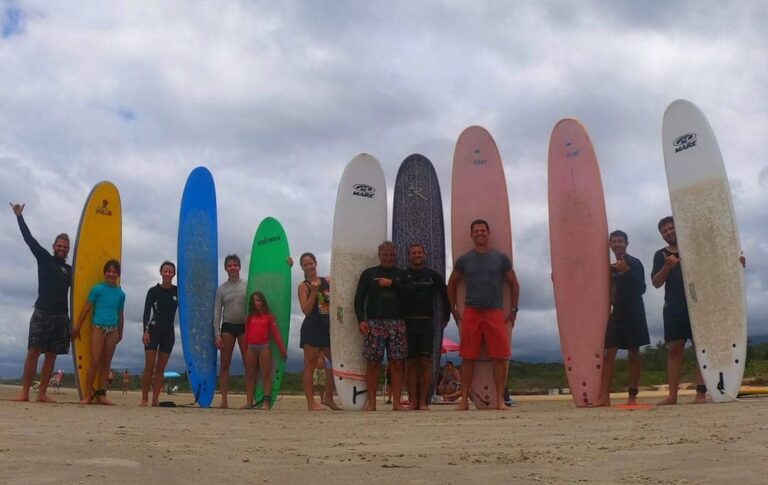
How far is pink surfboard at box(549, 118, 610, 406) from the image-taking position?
5395mm

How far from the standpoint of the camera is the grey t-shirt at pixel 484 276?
5.07 metres

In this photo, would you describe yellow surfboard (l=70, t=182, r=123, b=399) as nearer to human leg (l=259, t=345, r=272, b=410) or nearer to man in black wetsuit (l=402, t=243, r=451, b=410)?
human leg (l=259, t=345, r=272, b=410)

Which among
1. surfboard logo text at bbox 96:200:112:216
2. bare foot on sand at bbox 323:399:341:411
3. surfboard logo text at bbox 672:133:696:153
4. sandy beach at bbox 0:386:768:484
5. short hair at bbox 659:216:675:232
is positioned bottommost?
sandy beach at bbox 0:386:768:484

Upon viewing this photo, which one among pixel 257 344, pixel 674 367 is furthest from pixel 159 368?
pixel 674 367

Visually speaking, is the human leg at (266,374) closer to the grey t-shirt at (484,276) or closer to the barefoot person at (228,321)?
the barefoot person at (228,321)

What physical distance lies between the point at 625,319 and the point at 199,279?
12.6ft

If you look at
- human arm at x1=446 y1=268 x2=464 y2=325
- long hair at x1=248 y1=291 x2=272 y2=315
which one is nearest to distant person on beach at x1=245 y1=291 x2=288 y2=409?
long hair at x1=248 y1=291 x2=272 y2=315

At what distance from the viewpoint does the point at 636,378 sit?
4977 mm

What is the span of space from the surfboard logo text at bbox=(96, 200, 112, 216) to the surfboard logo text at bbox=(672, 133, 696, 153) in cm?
499

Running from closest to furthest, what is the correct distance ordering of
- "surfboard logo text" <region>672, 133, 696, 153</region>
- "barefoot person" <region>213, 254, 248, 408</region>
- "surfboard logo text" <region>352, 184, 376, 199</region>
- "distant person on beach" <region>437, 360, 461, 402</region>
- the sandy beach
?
the sandy beach → "surfboard logo text" <region>672, 133, 696, 153</region> → "barefoot person" <region>213, 254, 248, 408</region> → "surfboard logo text" <region>352, 184, 376, 199</region> → "distant person on beach" <region>437, 360, 461, 402</region>

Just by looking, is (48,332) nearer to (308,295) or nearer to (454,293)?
(308,295)

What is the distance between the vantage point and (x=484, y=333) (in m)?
5.17

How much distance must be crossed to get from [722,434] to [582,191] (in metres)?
3.25

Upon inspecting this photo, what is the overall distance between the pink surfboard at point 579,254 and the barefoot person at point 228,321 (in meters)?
2.65
